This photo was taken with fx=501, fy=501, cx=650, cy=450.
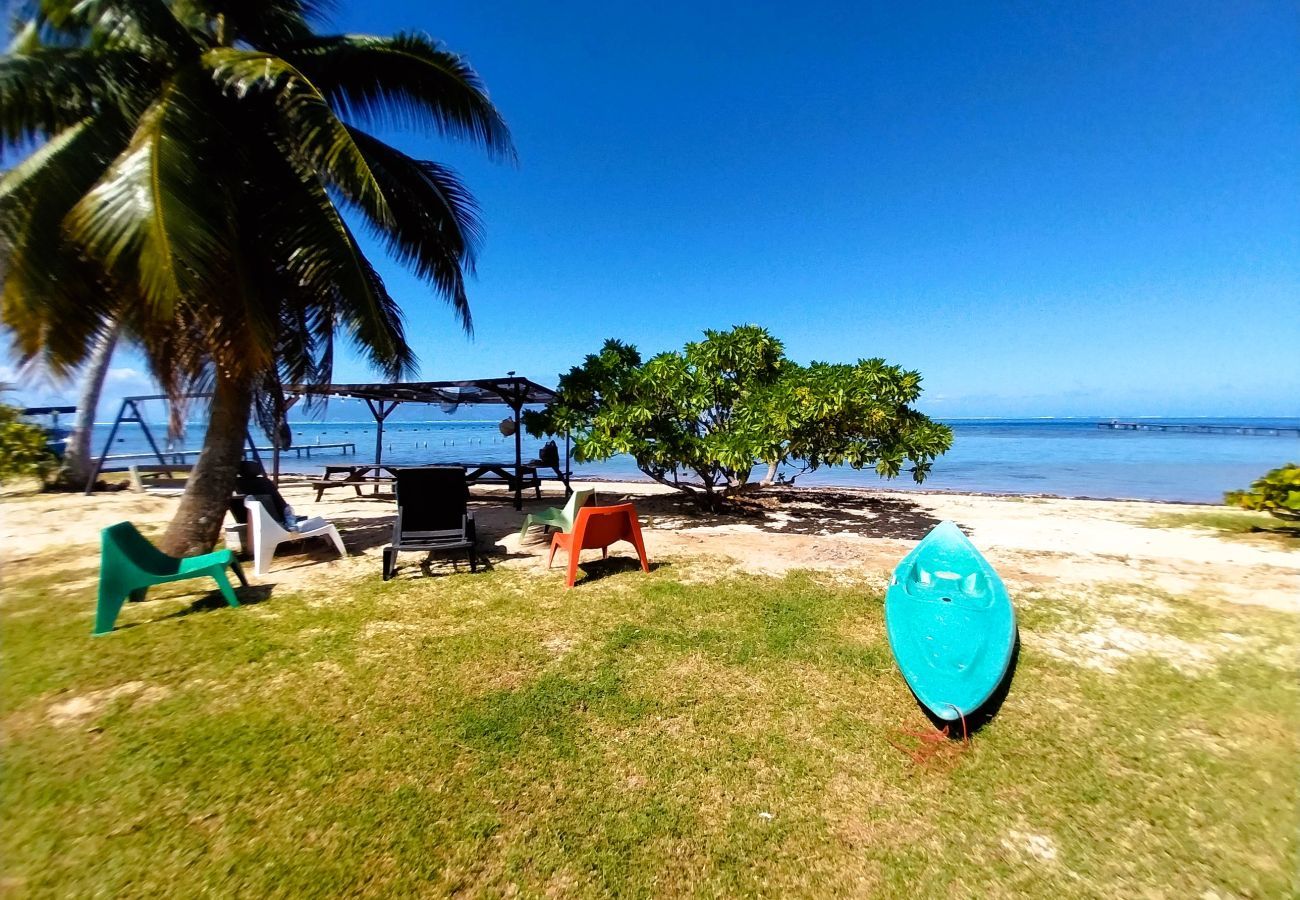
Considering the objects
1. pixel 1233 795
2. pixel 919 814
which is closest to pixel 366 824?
pixel 919 814

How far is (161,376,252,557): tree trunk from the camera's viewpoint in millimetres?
6590

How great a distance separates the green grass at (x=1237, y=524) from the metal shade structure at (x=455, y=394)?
39.5 ft

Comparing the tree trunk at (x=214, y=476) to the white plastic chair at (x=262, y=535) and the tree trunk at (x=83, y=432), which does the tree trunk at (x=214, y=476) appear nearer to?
the white plastic chair at (x=262, y=535)

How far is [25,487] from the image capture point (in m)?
12.9

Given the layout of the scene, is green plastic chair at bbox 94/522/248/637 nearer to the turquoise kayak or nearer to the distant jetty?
the turquoise kayak

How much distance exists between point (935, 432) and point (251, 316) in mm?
10109

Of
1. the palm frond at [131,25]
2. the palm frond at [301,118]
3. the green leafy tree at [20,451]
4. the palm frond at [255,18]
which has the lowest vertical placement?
the green leafy tree at [20,451]

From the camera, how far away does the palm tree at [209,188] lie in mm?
4902

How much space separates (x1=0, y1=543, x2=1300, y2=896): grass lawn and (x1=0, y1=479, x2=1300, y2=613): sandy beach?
1607 millimetres

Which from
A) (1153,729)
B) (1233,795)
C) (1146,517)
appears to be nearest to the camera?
(1233,795)

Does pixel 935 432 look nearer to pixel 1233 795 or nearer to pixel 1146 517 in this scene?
pixel 1146 517

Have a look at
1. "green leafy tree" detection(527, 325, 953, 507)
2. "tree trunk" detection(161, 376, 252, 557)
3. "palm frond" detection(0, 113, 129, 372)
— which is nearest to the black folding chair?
"tree trunk" detection(161, 376, 252, 557)

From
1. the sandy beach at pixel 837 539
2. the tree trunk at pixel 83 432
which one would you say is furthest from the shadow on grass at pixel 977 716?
the tree trunk at pixel 83 432

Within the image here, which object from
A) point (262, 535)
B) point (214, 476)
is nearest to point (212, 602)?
point (262, 535)
